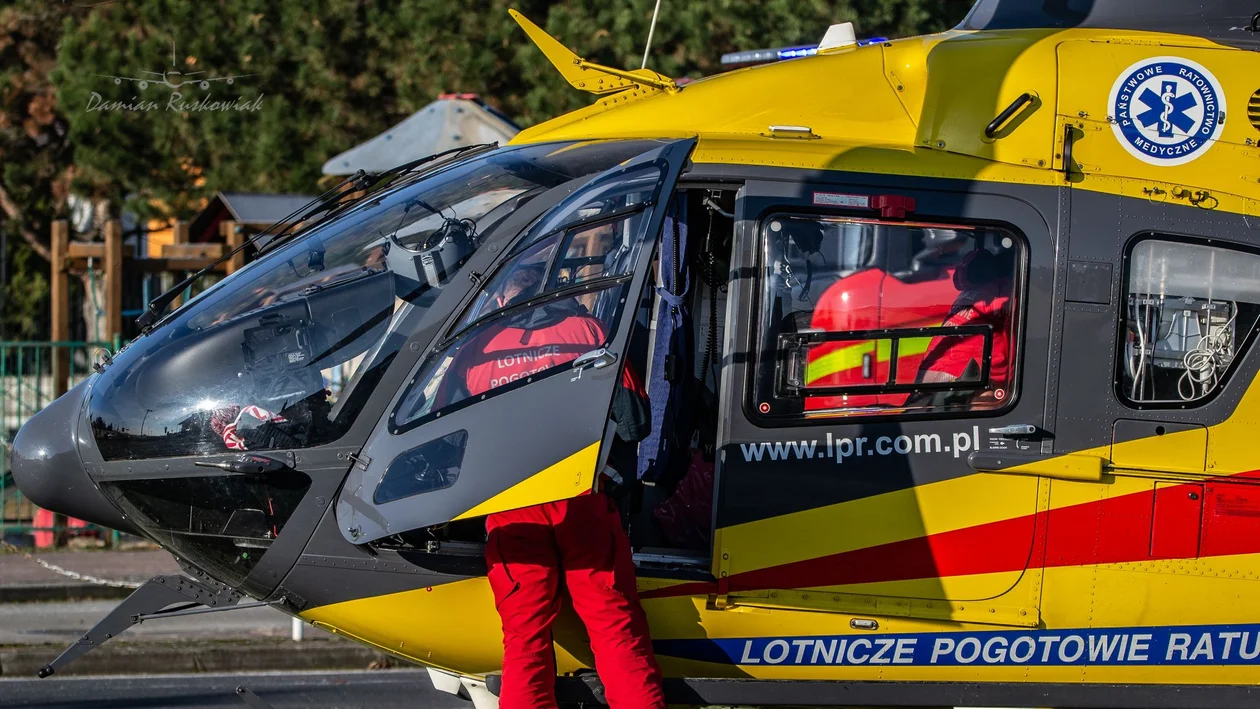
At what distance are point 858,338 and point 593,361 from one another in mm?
1211

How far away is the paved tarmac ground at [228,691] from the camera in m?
7.21

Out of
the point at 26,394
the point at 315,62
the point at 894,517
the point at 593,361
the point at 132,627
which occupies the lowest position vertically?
the point at 132,627

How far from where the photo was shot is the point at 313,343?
4.70 metres

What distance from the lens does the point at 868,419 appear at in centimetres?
476

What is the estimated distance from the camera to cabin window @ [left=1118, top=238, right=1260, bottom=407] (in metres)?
4.86

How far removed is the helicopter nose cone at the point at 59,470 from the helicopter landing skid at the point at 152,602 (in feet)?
0.75

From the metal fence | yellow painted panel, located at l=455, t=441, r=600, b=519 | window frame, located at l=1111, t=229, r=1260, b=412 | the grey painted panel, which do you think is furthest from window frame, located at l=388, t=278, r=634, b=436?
the metal fence

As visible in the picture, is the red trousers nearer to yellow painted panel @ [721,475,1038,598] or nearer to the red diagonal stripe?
the red diagonal stripe

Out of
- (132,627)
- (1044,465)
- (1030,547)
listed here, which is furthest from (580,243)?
(132,627)

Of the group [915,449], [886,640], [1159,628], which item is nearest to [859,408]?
[915,449]

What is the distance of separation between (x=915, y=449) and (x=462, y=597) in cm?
170

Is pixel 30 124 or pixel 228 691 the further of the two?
pixel 30 124

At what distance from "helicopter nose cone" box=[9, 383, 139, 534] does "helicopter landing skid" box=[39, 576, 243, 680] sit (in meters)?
0.23

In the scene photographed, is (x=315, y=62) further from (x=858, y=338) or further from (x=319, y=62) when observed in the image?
(x=858, y=338)
